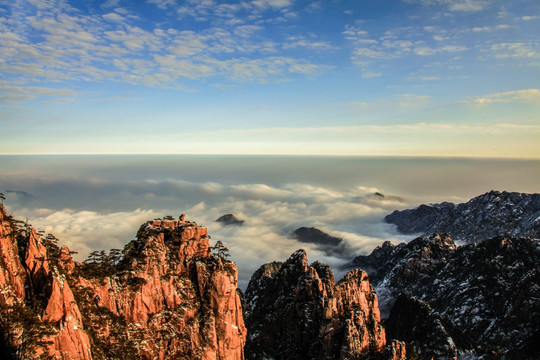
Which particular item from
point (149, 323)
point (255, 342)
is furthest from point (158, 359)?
point (255, 342)

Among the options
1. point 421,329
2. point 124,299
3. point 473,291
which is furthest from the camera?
point 473,291

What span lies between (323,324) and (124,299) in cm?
4339

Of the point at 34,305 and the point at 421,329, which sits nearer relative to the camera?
the point at 34,305

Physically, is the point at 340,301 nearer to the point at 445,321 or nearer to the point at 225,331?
the point at 225,331

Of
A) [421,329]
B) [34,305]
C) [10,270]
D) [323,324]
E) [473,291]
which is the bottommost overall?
[421,329]

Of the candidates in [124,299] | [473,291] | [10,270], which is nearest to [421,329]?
[473,291]

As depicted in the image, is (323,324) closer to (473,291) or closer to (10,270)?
(10,270)

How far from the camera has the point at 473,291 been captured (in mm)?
118000

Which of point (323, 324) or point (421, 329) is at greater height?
point (323, 324)

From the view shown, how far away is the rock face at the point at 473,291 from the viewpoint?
316 feet

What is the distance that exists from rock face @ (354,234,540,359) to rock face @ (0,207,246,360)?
66.8m

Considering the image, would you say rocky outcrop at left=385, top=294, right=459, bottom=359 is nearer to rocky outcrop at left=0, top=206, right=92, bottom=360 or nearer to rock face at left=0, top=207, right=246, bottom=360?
rock face at left=0, top=207, right=246, bottom=360

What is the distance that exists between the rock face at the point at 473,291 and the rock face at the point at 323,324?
99.5 feet

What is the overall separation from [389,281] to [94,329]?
137 metres
